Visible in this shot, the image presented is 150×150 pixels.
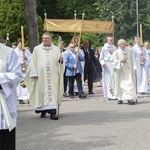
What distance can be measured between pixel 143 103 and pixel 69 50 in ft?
12.1

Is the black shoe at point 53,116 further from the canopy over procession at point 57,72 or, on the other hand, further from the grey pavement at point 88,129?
the grey pavement at point 88,129

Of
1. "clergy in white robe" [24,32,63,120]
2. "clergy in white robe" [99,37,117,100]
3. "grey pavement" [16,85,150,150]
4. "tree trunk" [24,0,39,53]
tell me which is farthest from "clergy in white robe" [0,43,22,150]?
"tree trunk" [24,0,39,53]

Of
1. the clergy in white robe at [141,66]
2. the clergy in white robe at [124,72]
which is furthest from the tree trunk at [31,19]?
the clergy in white robe at [124,72]

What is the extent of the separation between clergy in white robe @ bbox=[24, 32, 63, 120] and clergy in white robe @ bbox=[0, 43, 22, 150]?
18.3 feet

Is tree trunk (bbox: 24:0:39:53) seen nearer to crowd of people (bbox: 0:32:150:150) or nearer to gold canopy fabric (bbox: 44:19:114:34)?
crowd of people (bbox: 0:32:150:150)

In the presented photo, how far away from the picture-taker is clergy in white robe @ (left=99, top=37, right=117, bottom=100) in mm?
16203

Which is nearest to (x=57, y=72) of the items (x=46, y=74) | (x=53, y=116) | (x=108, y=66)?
(x=46, y=74)

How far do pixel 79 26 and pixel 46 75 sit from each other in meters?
9.84

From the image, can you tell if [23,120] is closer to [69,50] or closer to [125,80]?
[125,80]

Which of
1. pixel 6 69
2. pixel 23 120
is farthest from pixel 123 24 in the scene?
pixel 6 69

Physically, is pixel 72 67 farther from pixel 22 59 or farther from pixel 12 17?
pixel 12 17

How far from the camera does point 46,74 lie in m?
11.6

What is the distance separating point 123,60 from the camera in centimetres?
1448

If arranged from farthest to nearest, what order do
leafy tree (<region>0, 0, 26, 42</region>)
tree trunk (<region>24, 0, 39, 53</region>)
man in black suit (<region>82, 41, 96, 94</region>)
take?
1. leafy tree (<region>0, 0, 26, 42</region>)
2. tree trunk (<region>24, 0, 39, 53</region>)
3. man in black suit (<region>82, 41, 96, 94</region>)
